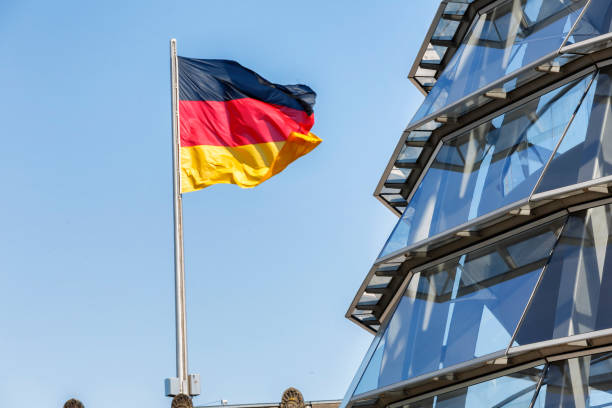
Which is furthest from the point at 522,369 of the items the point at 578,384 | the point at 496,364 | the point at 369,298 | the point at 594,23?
the point at 369,298

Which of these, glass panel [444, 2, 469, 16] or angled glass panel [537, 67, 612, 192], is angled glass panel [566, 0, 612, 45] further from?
glass panel [444, 2, 469, 16]

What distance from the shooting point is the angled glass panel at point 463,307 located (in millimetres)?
17203

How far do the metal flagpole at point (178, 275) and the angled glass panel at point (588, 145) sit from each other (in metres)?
9.73

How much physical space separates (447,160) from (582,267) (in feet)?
14.8

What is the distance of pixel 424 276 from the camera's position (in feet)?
65.3

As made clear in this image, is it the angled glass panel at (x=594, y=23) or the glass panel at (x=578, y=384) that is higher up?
the angled glass panel at (x=594, y=23)

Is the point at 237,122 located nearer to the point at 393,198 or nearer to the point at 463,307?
the point at 393,198

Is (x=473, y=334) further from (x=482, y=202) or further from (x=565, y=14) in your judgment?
(x=565, y=14)

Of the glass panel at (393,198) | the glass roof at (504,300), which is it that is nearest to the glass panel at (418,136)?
the glass panel at (393,198)

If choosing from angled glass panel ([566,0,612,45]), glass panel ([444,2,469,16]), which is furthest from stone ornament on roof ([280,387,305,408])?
angled glass panel ([566,0,612,45])

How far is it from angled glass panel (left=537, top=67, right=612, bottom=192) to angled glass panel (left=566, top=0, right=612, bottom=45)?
25.2 inches

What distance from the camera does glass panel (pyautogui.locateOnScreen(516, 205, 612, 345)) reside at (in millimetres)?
16078

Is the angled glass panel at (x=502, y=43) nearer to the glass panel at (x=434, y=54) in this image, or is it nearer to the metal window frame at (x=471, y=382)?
the glass panel at (x=434, y=54)

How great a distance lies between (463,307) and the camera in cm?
1812
